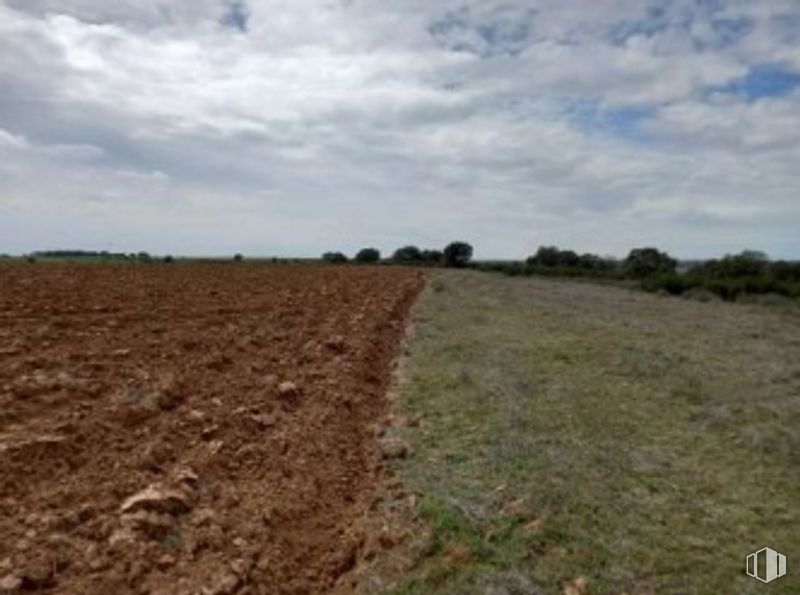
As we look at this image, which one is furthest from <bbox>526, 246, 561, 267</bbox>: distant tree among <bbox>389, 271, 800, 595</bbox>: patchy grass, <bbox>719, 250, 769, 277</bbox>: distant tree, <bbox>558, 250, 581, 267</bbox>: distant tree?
<bbox>389, 271, 800, 595</bbox>: patchy grass

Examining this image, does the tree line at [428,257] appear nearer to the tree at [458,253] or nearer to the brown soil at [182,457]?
the tree at [458,253]

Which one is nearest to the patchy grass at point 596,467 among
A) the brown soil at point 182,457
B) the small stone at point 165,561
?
the brown soil at point 182,457

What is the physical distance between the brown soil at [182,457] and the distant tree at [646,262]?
7722 centimetres

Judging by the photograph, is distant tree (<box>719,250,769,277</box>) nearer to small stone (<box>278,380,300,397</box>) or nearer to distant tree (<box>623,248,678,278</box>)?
distant tree (<box>623,248,678,278</box>)

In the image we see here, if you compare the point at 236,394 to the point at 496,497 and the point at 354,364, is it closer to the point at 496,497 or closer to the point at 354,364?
the point at 354,364

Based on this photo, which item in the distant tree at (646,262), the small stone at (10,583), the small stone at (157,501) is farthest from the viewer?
the distant tree at (646,262)

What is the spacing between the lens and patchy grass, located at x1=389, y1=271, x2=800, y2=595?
6.49m

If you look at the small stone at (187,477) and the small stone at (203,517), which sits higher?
the small stone at (187,477)

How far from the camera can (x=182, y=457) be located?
846 cm

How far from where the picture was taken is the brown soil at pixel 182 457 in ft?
20.4

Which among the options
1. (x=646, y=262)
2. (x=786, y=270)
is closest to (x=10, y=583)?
(x=786, y=270)

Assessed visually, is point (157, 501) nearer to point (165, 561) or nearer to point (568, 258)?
point (165, 561)

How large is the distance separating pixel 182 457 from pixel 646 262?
91.2 m

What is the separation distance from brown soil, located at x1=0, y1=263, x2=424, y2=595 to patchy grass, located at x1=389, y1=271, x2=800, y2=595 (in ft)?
2.34
